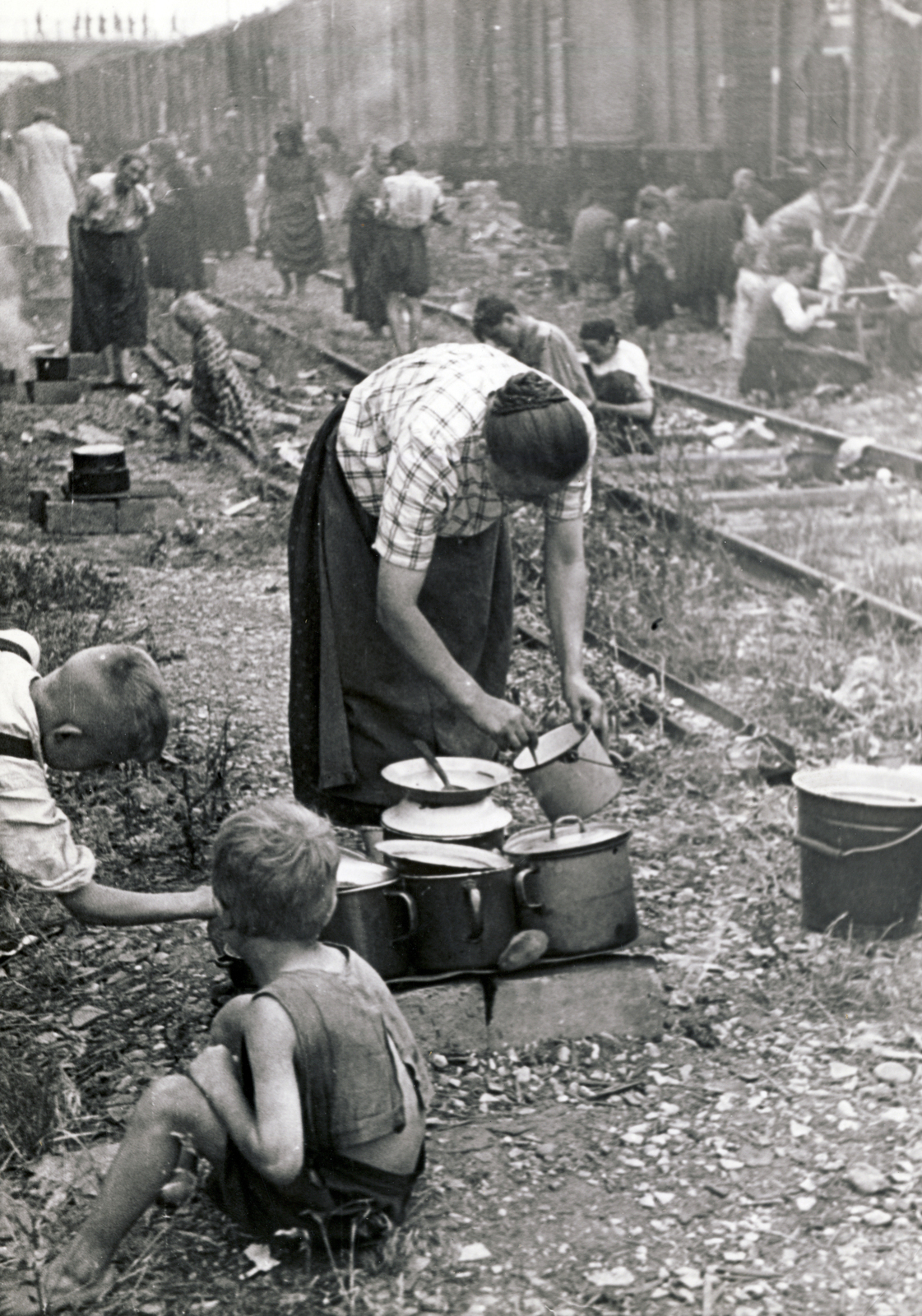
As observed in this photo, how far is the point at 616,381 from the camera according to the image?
9.15 metres

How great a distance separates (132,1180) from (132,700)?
0.95 meters

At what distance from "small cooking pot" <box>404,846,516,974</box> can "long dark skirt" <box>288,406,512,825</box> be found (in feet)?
2.13

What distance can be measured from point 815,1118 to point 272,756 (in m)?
2.69

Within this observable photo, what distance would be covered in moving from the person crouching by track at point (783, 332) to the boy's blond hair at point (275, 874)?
8.76 meters

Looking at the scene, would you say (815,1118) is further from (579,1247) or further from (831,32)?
(831,32)

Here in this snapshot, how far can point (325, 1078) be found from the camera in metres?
2.76

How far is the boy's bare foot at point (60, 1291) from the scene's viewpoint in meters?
2.75

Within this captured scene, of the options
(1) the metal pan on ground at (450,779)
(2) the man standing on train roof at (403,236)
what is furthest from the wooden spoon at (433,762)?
(2) the man standing on train roof at (403,236)

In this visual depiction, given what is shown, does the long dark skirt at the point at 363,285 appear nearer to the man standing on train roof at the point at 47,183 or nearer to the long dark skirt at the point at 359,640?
the man standing on train roof at the point at 47,183

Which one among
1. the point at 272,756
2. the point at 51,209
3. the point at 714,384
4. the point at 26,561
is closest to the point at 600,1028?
the point at 272,756

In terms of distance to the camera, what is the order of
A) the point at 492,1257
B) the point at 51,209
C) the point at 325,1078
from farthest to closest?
the point at 51,209 → the point at 492,1257 → the point at 325,1078

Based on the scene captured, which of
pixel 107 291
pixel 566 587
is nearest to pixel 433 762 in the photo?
pixel 566 587

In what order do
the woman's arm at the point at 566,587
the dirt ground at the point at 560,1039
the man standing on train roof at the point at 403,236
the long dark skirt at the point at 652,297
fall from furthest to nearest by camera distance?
the long dark skirt at the point at 652,297 < the man standing on train roof at the point at 403,236 < the woman's arm at the point at 566,587 < the dirt ground at the point at 560,1039

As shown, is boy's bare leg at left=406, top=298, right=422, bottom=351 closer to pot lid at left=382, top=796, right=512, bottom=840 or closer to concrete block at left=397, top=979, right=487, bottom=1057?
pot lid at left=382, top=796, right=512, bottom=840
